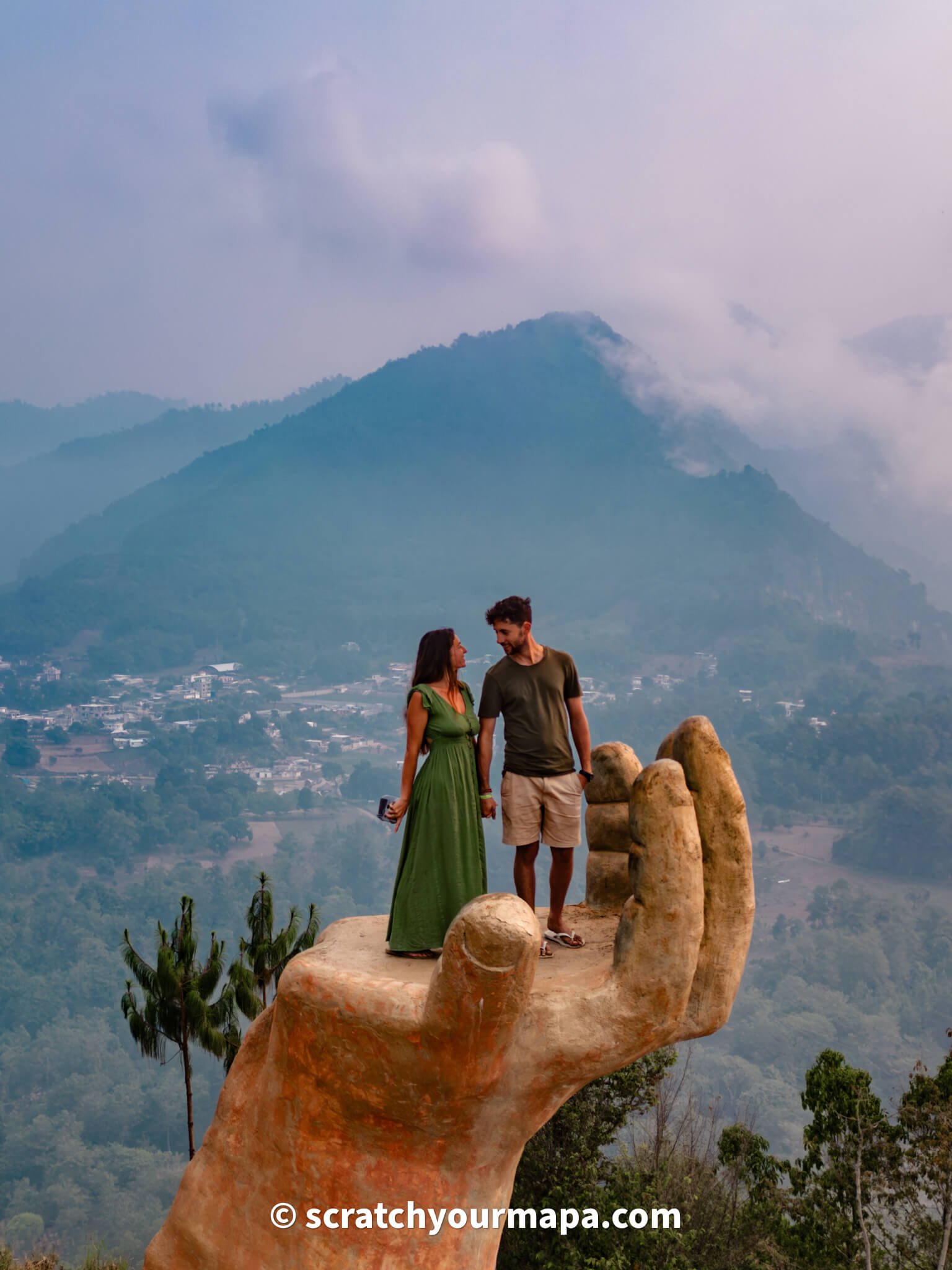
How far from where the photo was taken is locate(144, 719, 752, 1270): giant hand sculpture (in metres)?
7.40

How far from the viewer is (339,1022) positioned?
7.62 metres

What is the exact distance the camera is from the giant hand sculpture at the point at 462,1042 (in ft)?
→ 24.3

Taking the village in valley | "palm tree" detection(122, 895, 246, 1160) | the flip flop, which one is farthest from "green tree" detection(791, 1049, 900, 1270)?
the village in valley

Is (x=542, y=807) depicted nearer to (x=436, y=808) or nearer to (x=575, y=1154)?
(x=436, y=808)

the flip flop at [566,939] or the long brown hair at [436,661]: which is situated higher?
the long brown hair at [436,661]

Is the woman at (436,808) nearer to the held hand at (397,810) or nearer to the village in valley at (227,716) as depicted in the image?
the held hand at (397,810)

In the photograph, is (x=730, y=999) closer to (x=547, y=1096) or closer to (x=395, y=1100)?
(x=547, y=1096)

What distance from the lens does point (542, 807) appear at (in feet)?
28.9

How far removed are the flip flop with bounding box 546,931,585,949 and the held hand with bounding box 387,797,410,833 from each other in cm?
169

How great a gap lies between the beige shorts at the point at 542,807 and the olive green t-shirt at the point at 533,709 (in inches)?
2.8

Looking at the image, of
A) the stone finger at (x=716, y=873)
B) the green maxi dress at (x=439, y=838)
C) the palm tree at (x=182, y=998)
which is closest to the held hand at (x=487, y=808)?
the green maxi dress at (x=439, y=838)

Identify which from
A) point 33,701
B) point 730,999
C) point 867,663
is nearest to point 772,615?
point 867,663

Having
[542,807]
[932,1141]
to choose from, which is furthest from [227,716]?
[542,807]

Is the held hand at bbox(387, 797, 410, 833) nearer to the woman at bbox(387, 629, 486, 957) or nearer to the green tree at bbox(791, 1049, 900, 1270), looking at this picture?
the woman at bbox(387, 629, 486, 957)
